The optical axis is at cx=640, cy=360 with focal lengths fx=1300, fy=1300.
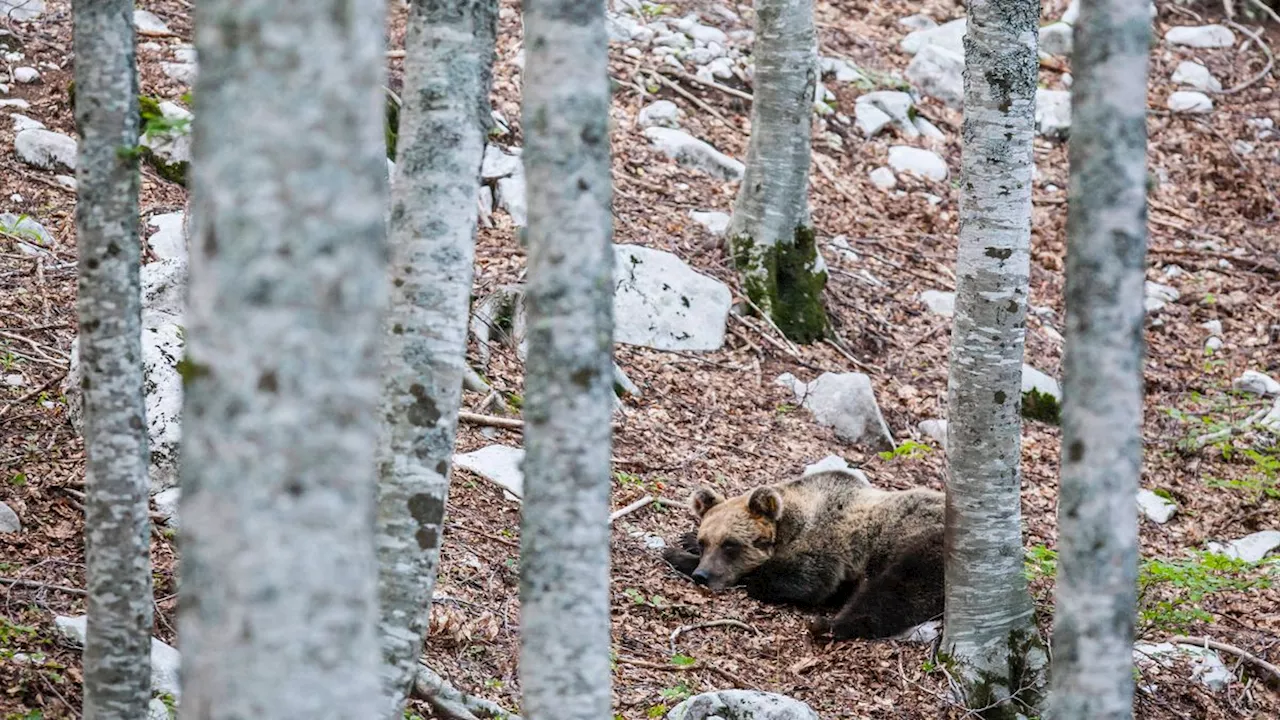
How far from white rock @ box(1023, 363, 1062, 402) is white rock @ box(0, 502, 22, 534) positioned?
7342 millimetres

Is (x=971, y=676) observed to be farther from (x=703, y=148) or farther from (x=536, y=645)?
(x=703, y=148)

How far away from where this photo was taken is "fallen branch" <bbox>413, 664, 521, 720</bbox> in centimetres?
522

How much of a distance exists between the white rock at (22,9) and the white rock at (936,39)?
9.05 meters

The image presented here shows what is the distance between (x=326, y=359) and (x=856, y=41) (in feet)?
44.2

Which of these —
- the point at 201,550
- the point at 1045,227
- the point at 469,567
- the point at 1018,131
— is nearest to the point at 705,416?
the point at 469,567

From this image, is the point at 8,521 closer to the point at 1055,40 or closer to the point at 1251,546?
the point at 1251,546

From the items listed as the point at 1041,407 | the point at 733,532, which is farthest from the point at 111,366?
the point at 1041,407

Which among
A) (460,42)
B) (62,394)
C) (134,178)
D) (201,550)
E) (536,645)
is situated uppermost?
(460,42)

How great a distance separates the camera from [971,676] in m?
6.32

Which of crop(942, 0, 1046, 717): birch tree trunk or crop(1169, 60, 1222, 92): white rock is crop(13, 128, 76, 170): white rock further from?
crop(1169, 60, 1222, 92): white rock

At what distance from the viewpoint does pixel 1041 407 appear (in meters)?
10.3

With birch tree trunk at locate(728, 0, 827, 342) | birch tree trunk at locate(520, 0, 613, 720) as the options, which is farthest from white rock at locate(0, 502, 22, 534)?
birch tree trunk at locate(728, 0, 827, 342)

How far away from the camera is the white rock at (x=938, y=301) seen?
11.3 metres

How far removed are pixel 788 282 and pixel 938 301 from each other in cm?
169
